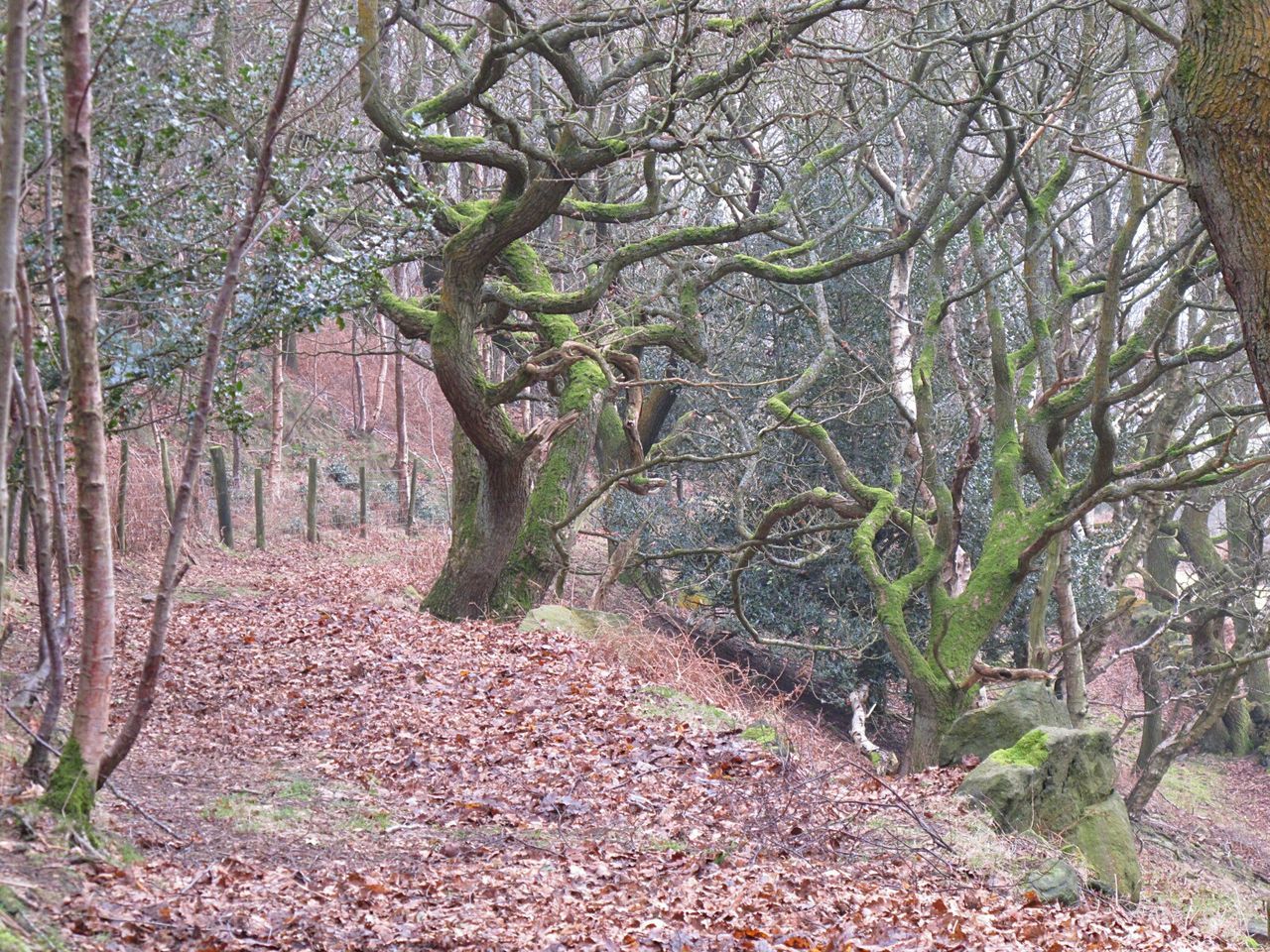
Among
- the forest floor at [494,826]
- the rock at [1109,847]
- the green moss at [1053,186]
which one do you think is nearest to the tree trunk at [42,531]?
the forest floor at [494,826]

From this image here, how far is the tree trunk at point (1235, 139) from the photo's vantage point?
396 cm

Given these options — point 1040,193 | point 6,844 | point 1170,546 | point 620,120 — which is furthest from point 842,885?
point 1170,546

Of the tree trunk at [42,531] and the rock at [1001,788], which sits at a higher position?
the tree trunk at [42,531]

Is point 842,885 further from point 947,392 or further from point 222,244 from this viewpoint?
point 947,392

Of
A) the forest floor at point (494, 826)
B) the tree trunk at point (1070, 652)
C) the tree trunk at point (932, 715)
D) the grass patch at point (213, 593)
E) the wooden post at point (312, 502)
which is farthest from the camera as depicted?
the wooden post at point (312, 502)

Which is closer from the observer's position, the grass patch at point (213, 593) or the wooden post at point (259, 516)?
the grass patch at point (213, 593)

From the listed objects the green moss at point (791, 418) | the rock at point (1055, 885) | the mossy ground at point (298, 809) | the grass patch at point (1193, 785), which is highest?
the green moss at point (791, 418)

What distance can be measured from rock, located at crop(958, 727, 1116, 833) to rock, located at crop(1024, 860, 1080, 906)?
39.9 inches

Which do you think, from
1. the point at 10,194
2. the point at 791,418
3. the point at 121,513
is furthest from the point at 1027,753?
the point at 121,513

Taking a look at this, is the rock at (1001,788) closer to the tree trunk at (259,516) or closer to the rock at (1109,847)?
the rock at (1109,847)

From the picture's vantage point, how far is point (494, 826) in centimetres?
599

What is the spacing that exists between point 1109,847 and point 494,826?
4.38m

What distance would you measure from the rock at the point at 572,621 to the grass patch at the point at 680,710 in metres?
1.97

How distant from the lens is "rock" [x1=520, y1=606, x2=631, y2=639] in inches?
432
